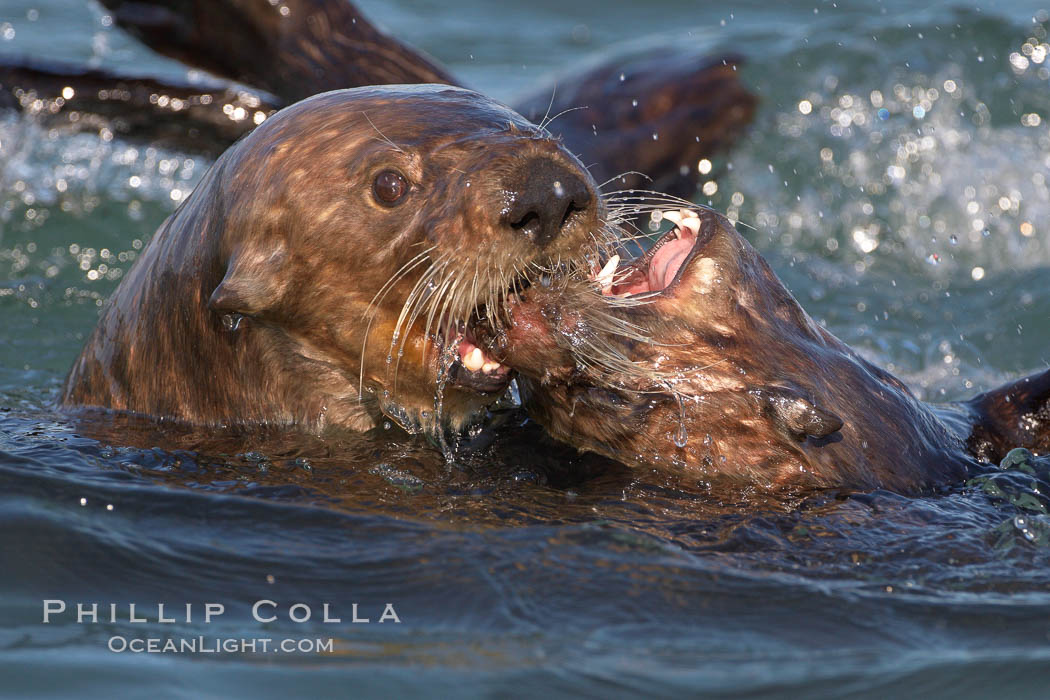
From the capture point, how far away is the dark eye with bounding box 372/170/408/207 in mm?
3518

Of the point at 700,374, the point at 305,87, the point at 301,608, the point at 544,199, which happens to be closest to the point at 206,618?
the point at 301,608

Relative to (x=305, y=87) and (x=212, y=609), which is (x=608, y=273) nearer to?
(x=212, y=609)

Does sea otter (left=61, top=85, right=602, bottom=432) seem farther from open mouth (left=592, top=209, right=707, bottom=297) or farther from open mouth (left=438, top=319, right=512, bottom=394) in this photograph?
open mouth (left=592, top=209, right=707, bottom=297)

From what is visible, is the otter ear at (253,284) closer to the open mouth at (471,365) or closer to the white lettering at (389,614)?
the open mouth at (471,365)

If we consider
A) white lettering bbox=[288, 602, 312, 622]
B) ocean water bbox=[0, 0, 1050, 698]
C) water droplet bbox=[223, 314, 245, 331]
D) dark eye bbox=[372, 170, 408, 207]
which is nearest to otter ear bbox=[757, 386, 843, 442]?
ocean water bbox=[0, 0, 1050, 698]

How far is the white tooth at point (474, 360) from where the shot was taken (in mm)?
3533

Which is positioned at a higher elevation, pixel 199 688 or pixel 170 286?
pixel 170 286

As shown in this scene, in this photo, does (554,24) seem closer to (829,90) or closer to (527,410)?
(829,90)

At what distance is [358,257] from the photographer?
3.55 m

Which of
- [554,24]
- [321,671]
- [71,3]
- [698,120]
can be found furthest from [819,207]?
[71,3]

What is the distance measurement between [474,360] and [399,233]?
1.28 feet

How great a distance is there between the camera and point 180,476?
3.77 metres

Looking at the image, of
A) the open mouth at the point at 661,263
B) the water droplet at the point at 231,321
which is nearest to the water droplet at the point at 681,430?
the open mouth at the point at 661,263

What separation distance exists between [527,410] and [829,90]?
655 centimetres
